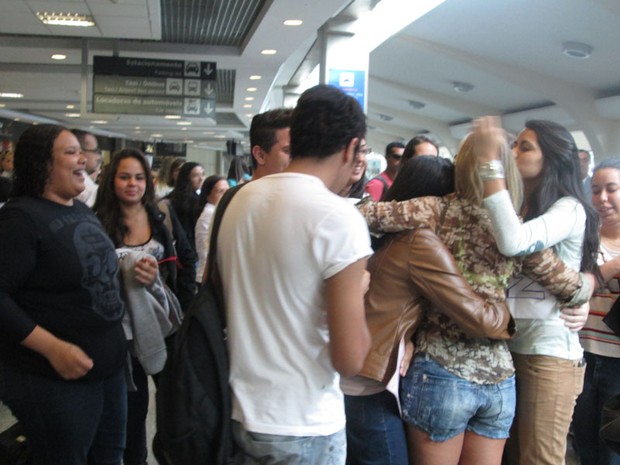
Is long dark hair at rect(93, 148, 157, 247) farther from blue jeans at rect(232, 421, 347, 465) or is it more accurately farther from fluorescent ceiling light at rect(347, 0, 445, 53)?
fluorescent ceiling light at rect(347, 0, 445, 53)

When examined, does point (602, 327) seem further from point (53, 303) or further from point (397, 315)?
point (53, 303)

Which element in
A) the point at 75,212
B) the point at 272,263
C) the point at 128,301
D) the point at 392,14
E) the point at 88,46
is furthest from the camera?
the point at 88,46

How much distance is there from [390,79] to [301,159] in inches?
523

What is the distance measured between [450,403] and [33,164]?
5.12 ft

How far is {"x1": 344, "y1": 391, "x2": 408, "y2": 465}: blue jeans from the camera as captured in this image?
1920 mm

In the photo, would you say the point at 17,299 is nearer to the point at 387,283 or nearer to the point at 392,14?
the point at 387,283

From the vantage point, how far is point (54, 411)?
6.79 ft

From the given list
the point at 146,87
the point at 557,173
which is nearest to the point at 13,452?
the point at 557,173

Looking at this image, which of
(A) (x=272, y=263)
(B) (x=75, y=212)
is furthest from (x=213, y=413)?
(B) (x=75, y=212)

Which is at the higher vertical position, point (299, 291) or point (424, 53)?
point (424, 53)

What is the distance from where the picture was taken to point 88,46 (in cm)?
809

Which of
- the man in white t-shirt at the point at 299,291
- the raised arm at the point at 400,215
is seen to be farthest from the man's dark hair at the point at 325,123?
the raised arm at the point at 400,215

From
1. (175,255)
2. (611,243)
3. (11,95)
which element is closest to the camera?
(611,243)

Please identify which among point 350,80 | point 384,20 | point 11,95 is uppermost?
point 384,20
